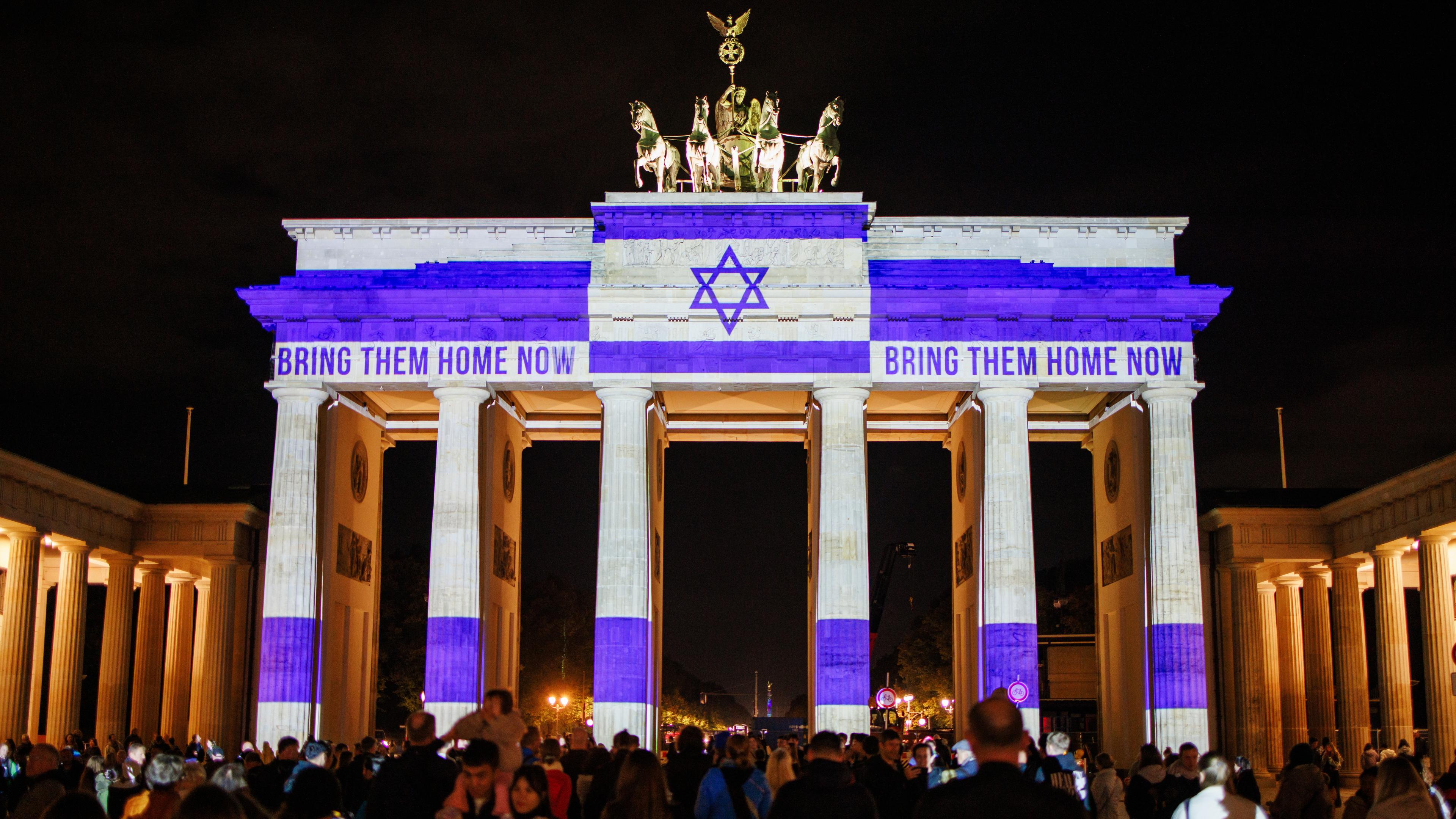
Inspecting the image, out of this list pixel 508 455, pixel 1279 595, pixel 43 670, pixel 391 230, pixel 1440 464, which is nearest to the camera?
pixel 1440 464

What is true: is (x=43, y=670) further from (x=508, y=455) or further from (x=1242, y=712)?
(x=1242, y=712)

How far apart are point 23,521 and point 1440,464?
41895mm

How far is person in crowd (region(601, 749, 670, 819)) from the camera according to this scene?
1130 cm

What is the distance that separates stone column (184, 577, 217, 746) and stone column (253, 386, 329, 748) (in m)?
9.58

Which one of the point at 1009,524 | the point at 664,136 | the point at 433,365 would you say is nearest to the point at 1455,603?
the point at 1009,524

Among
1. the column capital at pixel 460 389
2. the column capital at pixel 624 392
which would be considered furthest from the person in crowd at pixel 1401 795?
the column capital at pixel 460 389

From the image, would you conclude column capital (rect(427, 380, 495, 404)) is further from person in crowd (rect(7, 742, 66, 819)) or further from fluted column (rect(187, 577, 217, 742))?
person in crowd (rect(7, 742, 66, 819))

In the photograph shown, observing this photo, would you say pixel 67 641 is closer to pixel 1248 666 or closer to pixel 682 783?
pixel 682 783

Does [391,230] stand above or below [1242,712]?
above

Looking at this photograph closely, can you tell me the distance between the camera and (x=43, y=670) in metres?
71.4

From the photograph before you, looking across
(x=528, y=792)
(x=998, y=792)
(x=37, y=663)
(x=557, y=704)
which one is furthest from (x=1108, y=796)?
(x=557, y=704)

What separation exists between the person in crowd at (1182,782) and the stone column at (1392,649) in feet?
111

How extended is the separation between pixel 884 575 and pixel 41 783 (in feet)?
274

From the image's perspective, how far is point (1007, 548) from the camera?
42344 millimetres
